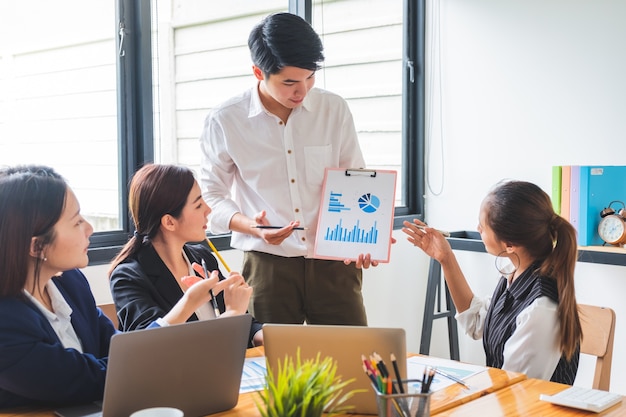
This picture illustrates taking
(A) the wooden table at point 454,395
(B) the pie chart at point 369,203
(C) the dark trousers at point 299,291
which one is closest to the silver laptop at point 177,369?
(A) the wooden table at point 454,395

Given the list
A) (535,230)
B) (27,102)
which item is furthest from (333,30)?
(535,230)

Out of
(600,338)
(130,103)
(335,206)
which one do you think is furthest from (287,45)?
(600,338)

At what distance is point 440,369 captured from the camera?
1.74m

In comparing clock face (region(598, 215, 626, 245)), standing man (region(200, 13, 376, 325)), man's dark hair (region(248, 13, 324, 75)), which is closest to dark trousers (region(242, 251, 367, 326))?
standing man (region(200, 13, 376, 325))

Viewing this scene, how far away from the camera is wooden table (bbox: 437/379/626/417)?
1443 millimetres

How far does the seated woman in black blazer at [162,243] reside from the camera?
201 centimetres

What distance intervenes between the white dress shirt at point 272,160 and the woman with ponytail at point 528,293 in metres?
0.55

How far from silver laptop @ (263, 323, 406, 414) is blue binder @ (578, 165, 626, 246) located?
7.14ft

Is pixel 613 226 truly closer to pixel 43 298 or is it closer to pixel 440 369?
pixel 440 369

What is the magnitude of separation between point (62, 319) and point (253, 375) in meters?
0.45

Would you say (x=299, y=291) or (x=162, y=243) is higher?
(x=162, y=243)

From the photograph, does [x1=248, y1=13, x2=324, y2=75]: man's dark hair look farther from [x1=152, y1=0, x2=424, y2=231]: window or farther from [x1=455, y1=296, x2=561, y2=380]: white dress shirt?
[x1=455, y1=296, x2=561, y2=380]: white dress shirt

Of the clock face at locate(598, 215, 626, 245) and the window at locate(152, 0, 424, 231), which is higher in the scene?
the window at locate(152, 0, 424, 231)

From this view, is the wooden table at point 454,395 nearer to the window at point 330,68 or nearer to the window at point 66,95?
the window at point 66,95
